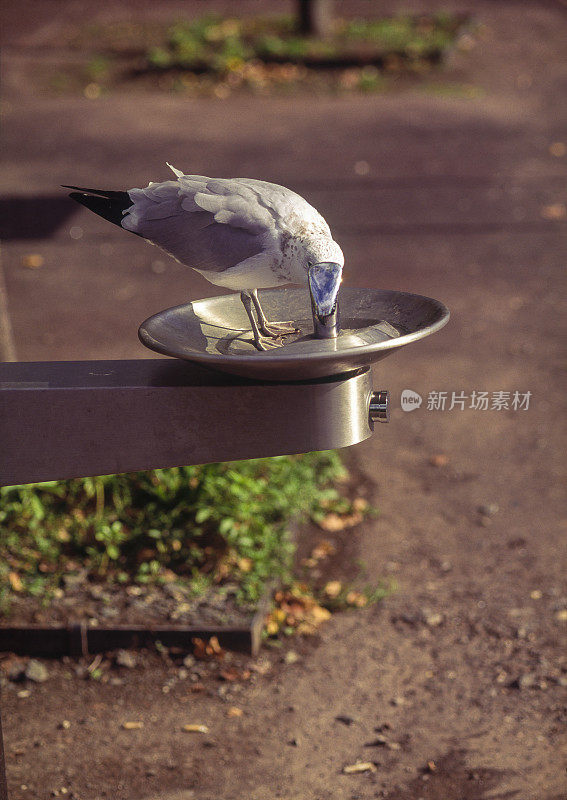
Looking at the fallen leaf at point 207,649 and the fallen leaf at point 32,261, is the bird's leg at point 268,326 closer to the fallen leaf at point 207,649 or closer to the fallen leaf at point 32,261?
the fallen leaf at point 207,649

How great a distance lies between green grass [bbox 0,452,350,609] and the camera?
13.1 ft

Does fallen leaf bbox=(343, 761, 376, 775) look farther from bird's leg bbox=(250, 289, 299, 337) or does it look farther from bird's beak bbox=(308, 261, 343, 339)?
bird's beak bbox=(308, 261, 343, 339)

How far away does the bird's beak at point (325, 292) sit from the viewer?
79.4 inches

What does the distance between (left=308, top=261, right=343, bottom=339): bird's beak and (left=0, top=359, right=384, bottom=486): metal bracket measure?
143 millimetres

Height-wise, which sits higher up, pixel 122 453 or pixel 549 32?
pixel 549 32

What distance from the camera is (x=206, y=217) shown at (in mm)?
2266

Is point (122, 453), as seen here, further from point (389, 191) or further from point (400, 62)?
point (400, 62)

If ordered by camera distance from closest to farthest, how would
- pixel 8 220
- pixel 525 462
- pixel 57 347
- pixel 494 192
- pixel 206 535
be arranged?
pixel 206 535 < pixel 525 462 < pixel 57 347 < pixel 8 220 < pixel 494 192

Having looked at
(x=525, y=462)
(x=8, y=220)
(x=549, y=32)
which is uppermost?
(x=549, y=32)

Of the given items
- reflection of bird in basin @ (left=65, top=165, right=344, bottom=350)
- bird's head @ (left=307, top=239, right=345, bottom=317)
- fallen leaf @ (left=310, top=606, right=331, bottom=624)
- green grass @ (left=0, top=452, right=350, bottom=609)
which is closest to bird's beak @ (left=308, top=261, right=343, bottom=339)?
bird's head @ (left=307, top=239, right=345, bottom=317)

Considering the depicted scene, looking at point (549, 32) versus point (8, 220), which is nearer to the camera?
point (8, 220)

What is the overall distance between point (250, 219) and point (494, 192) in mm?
6916

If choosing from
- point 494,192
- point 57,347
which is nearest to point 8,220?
point 57,347

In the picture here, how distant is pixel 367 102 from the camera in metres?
11.7
